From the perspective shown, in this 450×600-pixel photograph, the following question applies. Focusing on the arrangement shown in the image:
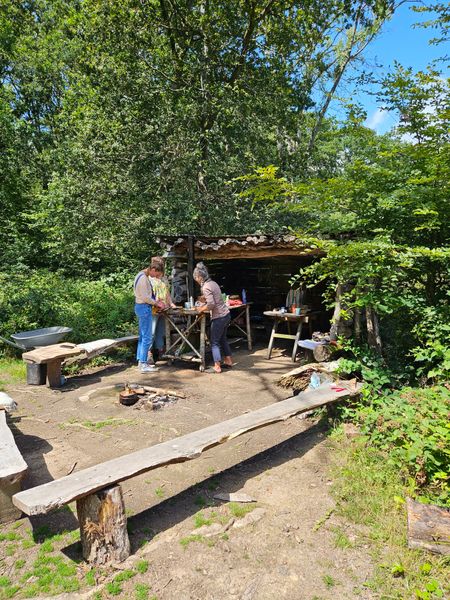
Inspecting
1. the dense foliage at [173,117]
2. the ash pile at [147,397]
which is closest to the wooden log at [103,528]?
the ash pile at [147,397]

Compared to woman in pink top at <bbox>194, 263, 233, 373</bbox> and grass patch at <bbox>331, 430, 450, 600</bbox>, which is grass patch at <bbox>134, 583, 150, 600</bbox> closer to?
grass patch at <bbox>331, 430, 450, 600</bbox>

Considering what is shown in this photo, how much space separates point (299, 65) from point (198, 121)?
4283mm

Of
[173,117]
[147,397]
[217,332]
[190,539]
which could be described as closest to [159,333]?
[217,332]

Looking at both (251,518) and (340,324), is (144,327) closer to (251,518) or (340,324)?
(340,324)

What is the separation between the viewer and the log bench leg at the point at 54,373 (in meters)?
6.55

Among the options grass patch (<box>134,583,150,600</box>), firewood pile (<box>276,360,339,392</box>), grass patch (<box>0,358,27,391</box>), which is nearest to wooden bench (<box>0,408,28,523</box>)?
grass patch (<box>134,583,150,600</box>)

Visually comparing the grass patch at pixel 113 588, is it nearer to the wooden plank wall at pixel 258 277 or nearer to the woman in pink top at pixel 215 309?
the woman in pink top at pixel 215 309

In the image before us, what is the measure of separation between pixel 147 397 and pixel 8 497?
9.24ft

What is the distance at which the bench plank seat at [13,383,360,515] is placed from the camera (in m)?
2.66

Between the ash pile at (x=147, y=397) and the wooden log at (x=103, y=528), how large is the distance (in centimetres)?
285

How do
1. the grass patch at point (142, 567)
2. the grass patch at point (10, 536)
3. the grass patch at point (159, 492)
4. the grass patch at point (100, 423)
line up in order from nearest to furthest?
the grass patch at point (142, 567)
the grass patch at point (10, 536)
the grass patch at point (159, 492)
the grass patch at point (100, 423)

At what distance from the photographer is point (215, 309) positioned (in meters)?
7.22

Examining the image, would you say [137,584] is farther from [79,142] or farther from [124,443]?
[79,142]

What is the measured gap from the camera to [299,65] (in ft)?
44.4
